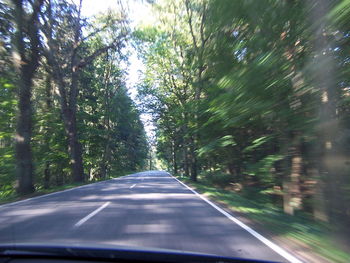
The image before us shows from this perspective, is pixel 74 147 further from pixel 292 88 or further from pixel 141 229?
pixel 292 88

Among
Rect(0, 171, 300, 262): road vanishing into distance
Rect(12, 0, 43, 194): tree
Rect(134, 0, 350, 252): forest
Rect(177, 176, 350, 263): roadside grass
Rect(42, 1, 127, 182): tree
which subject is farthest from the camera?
Rect(42, 1, 127, 182): tree

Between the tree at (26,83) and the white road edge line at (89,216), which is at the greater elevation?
the tree at (26,83)

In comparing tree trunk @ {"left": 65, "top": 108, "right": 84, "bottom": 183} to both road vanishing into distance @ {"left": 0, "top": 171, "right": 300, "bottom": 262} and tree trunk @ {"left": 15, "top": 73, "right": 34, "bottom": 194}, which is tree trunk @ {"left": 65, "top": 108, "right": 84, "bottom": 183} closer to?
tree trunk @ {"left": 15, "top": 73, "right": 34, "bottom": 194}

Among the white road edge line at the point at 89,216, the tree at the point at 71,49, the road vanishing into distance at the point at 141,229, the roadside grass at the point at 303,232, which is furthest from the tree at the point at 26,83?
the roadside grass at the point at 303,232

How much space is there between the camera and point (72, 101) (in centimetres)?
2453

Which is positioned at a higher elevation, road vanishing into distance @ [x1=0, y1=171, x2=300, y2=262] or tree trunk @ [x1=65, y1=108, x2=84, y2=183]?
tree trunk @ [x1=65, y1=108, x2=84, y2=183]

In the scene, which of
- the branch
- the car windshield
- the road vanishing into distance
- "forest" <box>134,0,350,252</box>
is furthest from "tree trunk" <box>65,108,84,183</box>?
the road vanishing into distance

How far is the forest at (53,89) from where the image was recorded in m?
14.9

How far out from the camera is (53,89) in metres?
28.3

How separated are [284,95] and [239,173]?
427 inches

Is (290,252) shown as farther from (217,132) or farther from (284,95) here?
(217,132)

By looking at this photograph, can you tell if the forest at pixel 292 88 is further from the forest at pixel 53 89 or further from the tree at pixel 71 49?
the tree at pixel 71 49

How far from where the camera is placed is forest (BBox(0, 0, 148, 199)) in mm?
14867

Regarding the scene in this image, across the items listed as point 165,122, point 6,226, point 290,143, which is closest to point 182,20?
point 165,122
